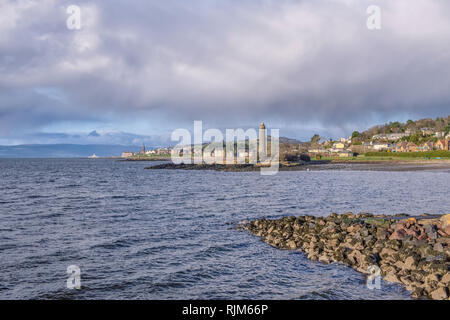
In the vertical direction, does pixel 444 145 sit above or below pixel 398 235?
above

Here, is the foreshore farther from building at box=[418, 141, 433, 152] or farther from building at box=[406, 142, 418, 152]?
building at box=[406, 142, 418, 152]

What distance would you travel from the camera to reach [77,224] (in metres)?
23.2

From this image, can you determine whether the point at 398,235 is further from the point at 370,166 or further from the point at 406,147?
the point at 406,147

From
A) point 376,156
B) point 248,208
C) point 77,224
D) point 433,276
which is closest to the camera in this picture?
point 433,276

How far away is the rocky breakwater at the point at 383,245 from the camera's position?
11962mm

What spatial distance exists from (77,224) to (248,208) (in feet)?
44.5

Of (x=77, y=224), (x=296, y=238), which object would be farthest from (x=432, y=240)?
(x=77, y=224)

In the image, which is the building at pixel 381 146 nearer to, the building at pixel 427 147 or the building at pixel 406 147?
the building at pixel 406 147

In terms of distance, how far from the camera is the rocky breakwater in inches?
471

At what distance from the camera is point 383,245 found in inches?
605

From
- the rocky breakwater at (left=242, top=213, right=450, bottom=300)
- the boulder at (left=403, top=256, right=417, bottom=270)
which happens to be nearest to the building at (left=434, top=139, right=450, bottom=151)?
the rocky breakwater at (left=242, top=213, right=450, bottom=300)

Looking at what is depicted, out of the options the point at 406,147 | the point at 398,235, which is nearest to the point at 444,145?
the point at 406,147

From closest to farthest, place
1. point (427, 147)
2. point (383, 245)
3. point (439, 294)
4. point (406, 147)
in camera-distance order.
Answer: point (439, 294) → point (383, 245) → point (427, 147) → point (406, 147)
